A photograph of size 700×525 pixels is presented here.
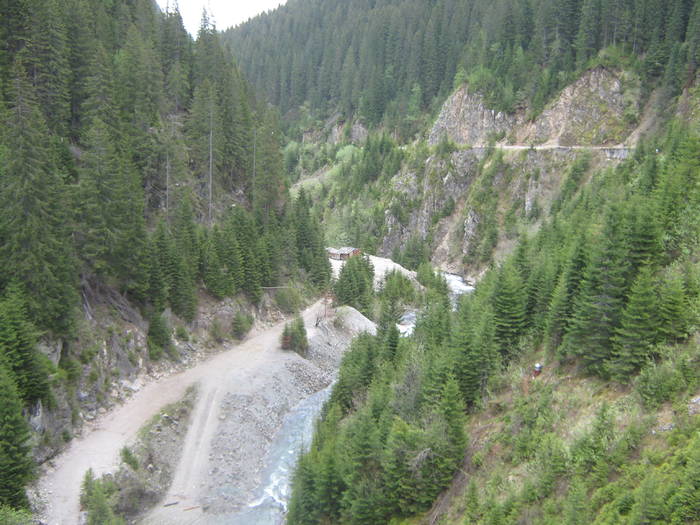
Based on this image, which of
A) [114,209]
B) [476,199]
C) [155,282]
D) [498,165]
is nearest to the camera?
[114,209]

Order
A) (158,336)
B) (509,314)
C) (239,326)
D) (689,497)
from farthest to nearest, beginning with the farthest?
(239,326)
(158,336)
(509,314)
(689,497)

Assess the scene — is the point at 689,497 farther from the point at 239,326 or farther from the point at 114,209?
the point at 239,326

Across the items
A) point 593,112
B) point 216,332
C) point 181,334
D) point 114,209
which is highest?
point 593,112

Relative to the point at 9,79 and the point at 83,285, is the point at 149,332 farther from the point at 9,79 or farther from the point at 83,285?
the point at 9,79

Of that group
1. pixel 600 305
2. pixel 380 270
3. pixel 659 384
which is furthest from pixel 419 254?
pixel 659 384

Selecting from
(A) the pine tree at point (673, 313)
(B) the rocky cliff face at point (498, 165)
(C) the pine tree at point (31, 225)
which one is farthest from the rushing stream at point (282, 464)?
(B) the rocky cliff face at point (498, 165)

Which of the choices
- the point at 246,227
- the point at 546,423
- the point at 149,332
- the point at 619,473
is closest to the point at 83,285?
the point at 149,332

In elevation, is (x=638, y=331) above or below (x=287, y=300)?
above
